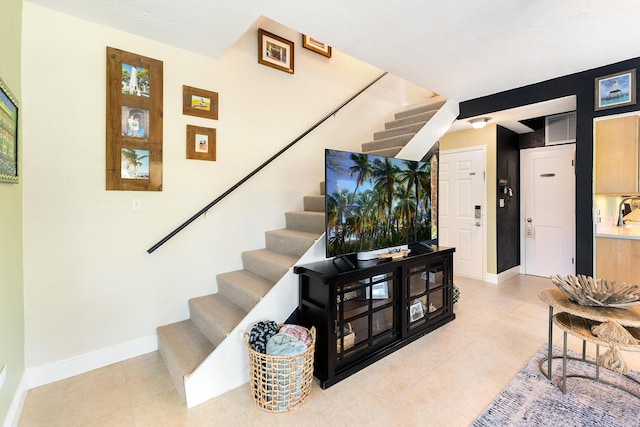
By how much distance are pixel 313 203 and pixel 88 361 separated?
2.25 metres

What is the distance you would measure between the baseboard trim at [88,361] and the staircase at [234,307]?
13cm

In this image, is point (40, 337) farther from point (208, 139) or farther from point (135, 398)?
point (208, 139)

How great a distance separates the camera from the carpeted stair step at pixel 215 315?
210 centimetres

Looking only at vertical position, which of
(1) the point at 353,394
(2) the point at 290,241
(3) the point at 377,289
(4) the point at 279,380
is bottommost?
(1) the point at 353,394

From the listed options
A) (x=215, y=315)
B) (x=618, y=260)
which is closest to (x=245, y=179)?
(x=215, y=315)

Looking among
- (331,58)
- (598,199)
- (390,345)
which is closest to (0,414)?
(390,345)

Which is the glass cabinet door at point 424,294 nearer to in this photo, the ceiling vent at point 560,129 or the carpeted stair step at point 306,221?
the carpeted stair step at point 306,221

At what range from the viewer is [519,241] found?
15.9ft

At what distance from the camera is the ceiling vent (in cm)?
422

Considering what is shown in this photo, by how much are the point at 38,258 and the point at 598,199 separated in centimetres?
480

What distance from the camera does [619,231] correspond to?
2.97 metres

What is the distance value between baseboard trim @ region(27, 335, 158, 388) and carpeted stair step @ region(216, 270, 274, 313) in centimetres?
67

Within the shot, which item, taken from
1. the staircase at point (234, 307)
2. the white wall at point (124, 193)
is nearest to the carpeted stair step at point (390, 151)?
the staircase at point (234, 307)

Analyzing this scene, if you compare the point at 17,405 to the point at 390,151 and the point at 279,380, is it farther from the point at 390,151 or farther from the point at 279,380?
the point at 390,151
